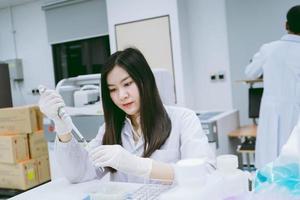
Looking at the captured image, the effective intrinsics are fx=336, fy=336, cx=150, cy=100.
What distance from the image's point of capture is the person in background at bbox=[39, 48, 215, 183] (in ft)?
3.79

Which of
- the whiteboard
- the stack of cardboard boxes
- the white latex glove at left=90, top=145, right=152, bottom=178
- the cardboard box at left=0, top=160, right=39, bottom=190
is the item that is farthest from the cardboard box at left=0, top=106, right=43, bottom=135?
the white latex glove at left=90, top=145, right=152, bottom=178

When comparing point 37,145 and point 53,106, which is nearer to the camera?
point 53,106

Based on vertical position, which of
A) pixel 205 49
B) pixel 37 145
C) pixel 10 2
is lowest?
pixel 37 145

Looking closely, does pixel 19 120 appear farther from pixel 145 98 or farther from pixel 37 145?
pixel 145 98

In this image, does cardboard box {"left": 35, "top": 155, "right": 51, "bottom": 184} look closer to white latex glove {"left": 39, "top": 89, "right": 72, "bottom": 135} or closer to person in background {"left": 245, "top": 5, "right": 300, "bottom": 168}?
person in background {"left": 245, "top": 5, "right": 300, "bottom": 168}

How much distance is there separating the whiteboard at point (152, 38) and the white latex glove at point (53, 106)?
2.76 metres

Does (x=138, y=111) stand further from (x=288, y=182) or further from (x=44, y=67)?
(x=44, y=67)

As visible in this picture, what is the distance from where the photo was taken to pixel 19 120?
3369 mm

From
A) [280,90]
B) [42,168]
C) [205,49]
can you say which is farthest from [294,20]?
[42,168]

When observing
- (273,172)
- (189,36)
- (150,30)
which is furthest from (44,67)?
(273,172)

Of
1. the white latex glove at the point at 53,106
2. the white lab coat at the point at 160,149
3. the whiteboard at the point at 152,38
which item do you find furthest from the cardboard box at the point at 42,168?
the white latex glove at the point at 53,106

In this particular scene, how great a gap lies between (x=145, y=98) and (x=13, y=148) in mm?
2442

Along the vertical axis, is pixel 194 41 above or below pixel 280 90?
above

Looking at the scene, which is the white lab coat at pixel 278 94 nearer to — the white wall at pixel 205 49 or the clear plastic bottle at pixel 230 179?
the clear plastic bottle at pixel 230 179
